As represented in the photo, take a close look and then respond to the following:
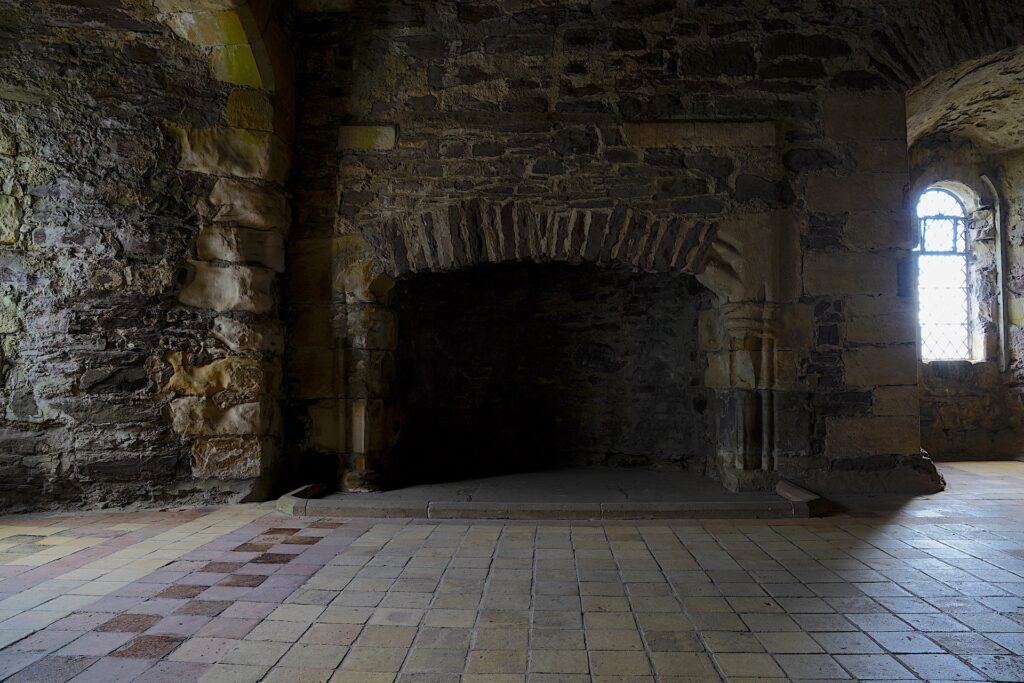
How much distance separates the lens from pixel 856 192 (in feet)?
14.9

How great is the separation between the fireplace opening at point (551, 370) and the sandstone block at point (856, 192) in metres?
1.26

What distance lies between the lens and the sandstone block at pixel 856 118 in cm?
455

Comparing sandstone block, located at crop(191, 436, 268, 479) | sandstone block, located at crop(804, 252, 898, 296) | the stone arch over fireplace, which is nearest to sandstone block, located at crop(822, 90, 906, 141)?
the stone arch over fireplace

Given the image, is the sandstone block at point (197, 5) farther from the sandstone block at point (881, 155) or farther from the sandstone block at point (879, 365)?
the sandstone block at point (879, 365)

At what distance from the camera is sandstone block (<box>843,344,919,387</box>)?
176 inches

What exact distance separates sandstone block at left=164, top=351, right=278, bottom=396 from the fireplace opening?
1469mm

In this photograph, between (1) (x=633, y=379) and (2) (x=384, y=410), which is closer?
(2) (x=384, y=410)

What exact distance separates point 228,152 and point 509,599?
3517 millimetres

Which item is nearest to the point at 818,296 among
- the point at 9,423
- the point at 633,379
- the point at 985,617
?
the point at 633,379

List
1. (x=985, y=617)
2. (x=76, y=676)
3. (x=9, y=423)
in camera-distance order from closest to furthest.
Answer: (x=76, y=676) < (x=985, y=617) < (x=9, y=423)

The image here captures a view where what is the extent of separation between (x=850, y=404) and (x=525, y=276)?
3021 millimetres

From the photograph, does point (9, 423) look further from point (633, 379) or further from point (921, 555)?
point (921, 555)

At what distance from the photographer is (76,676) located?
1.85 metres

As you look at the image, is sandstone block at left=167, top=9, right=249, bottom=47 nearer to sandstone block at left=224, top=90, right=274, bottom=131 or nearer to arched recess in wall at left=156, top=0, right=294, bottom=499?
arched recess in wall at left=156, top=0, right=294, bottom=499
